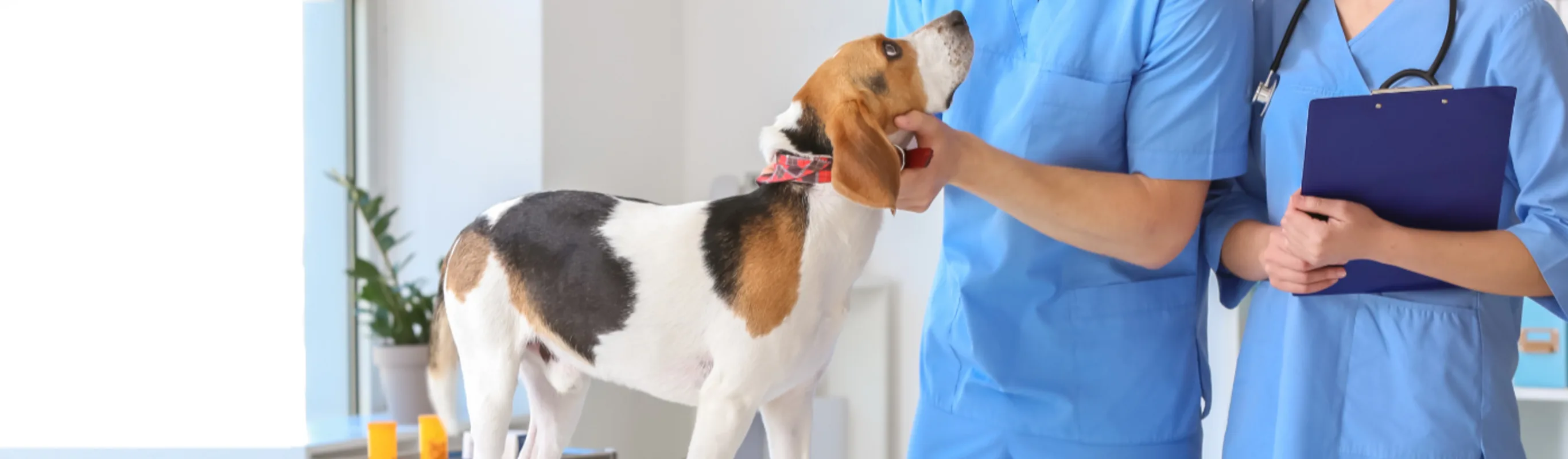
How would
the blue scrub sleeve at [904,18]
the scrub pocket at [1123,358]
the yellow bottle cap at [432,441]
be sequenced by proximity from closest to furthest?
the scrub pocket at [1123,358] → the blue scrub sleeve at [904,18] → the yellow bottle cap at [432,441]

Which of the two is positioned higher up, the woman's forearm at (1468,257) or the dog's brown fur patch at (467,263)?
the woman's forearm at (1468,257)

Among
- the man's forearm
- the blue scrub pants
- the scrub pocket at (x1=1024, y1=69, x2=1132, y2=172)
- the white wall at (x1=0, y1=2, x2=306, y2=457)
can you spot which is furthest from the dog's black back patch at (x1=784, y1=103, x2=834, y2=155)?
the white wall at (x1=0, y1=2, x2=306, y2=457)

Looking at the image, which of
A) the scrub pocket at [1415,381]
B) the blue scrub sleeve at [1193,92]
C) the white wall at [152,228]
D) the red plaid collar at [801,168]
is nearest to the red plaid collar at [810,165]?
the red plaid collar at [801,168]

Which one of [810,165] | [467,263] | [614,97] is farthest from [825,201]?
[614,97]

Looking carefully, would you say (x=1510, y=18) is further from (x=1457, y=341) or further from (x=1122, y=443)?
(x=1122, y=443)

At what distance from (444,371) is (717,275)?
1.23ft

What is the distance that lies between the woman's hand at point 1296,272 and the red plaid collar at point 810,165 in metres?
0.36

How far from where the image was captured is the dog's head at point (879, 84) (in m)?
1.00

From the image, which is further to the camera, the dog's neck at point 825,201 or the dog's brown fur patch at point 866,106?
the dog's neck at point 825,201

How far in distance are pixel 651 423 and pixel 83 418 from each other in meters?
1.37

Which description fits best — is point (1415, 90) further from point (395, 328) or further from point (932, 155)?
point (395, 328)

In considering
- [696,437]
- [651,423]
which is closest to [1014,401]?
[696,437]

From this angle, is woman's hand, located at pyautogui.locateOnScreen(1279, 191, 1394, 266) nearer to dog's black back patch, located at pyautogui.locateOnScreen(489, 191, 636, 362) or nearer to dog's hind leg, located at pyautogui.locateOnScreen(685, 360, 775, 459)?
dog's hind leg, located at pyautogui.locateOnScreen(685, 360, 775, 459)

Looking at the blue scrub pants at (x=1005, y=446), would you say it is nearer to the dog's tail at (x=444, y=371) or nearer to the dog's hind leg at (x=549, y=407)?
the dog's hind leg at (x=549, y=407)
